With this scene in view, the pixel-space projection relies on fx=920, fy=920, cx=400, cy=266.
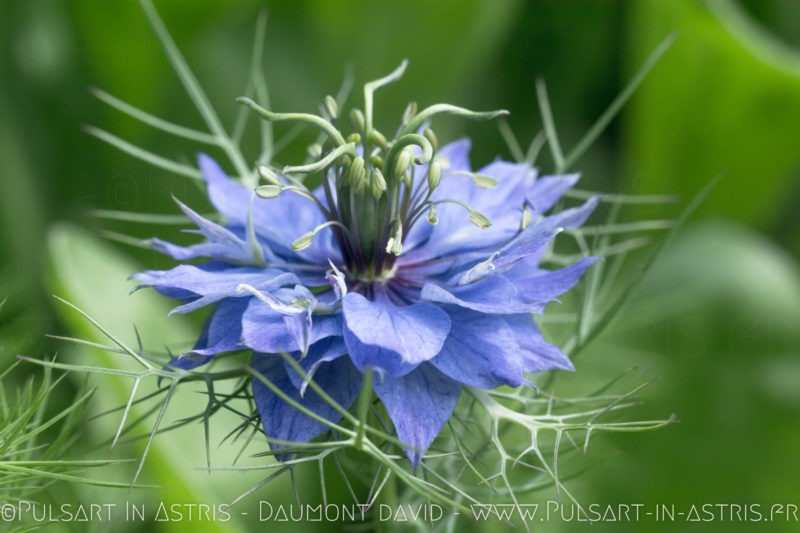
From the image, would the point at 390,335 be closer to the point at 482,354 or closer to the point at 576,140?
the point at 482,354

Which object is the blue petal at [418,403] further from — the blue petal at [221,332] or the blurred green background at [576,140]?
the blurred green background at [576,140]

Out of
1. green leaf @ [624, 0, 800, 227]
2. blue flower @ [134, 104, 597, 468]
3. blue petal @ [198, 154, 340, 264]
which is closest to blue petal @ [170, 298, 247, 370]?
blue flower @ [134, 104, 597, 468]

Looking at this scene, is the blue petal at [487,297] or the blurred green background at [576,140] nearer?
the blue petal at [487,297]

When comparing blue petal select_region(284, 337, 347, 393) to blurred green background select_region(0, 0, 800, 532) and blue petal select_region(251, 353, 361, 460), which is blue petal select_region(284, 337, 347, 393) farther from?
blurred green background select_region(0, 0, 800, 532)

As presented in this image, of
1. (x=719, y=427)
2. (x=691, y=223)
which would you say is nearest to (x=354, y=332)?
(x=719, y=427)

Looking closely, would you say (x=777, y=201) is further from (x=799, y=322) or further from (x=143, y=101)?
(x=143, y=101)

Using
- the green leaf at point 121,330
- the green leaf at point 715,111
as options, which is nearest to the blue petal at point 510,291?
the green leaf at point 121,330

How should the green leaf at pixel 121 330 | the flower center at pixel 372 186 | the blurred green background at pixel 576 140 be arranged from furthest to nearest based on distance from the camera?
1. the blurred green background at pixel 576 140
2. the green leaf at pixel 121 330
3. the flower center at pixel 372 186
